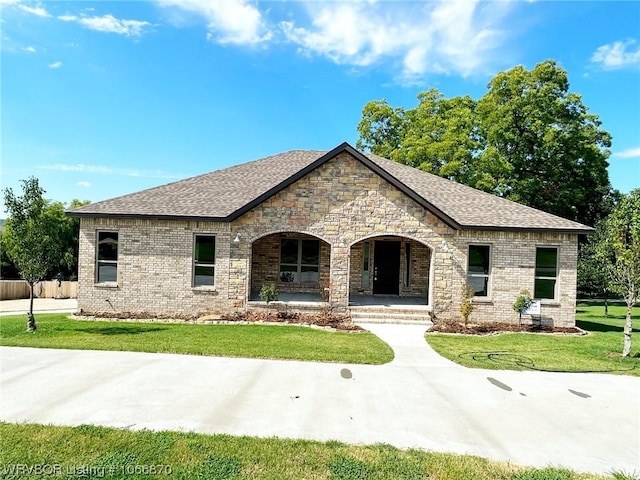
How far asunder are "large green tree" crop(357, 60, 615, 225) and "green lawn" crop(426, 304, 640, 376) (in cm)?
1429

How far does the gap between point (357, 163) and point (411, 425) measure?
9.49 metres

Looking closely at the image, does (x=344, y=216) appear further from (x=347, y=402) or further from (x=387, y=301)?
(x=347, y=402)

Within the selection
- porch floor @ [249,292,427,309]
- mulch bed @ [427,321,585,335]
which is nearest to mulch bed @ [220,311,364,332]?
porch floor @ [249,292,427,309]

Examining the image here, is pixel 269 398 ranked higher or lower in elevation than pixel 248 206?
lower

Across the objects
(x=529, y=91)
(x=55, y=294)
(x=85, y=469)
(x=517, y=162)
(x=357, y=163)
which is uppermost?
(x=529, y=91)

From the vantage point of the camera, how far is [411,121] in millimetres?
31703

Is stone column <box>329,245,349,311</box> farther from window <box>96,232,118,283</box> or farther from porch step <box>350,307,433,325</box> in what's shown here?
window <box>96,232,118,283</box>

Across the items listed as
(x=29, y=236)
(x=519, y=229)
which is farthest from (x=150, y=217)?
(x=519, y=229)

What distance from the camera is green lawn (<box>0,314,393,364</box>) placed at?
846 centimetres

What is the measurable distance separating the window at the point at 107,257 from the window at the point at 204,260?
2.96 metres

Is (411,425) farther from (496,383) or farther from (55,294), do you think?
(55,294)

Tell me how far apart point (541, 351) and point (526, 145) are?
19.9 m

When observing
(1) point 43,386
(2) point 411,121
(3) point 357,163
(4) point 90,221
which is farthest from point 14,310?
(2) point 411,121

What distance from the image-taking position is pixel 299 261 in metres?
16.7
